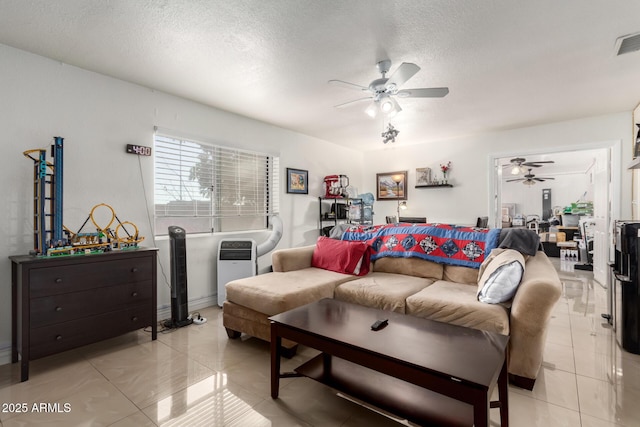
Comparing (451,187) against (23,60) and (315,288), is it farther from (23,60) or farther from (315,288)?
(23,60)

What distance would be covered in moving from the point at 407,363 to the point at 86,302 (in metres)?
2.41

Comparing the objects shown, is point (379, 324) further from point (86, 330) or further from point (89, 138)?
point (89, 138)

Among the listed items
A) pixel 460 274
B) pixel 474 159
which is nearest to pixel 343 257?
pixel 460 274

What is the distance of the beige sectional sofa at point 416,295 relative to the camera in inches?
72.7

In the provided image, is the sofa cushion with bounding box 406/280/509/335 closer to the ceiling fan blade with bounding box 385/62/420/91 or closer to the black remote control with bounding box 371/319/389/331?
the black remote control with bounding box 371/319/389/331

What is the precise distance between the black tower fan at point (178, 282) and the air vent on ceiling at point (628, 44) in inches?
161

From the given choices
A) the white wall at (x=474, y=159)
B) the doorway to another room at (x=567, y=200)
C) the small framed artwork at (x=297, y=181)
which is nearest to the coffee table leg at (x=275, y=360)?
the small framed artwork at (x=297, y=181)

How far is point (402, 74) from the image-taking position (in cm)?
236

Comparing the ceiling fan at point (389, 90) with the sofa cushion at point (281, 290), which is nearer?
the sofa cushion at point (281, 290)

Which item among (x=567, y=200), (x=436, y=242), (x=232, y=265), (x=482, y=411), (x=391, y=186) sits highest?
(x=391, y=186)

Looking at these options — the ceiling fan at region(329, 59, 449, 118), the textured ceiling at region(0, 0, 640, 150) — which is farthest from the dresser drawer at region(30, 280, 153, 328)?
the ceiling fan at region(329, 59, 449, 118)

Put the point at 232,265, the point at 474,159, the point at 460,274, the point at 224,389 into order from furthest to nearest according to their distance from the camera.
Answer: the point at 474,159
the point at 232,265
the point at 460,274
the point at 224,389

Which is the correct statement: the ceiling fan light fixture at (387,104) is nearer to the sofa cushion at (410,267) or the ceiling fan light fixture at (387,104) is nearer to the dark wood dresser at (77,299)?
the sofa cushion at (410,267)

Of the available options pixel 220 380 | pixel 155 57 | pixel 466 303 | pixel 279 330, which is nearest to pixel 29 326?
pixel 220 380
